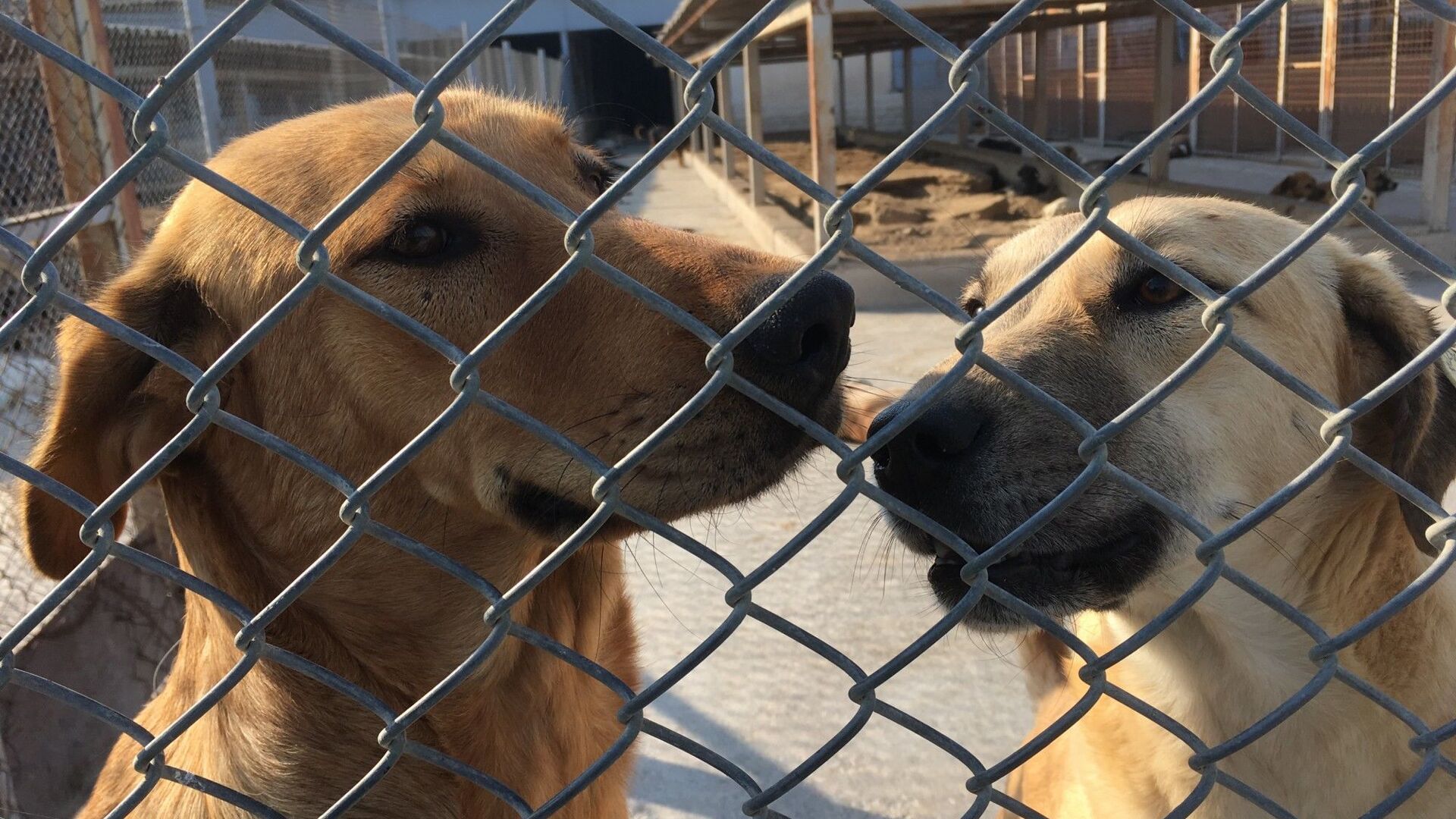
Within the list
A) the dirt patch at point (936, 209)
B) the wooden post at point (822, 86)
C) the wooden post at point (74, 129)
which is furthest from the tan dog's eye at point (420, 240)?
the wooden post at point (822, 86)

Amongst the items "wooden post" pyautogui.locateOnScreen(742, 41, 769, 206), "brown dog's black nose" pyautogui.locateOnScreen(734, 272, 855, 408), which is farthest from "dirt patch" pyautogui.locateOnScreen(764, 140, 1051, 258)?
"brown dog's black nose" pyautogui.locateOnScreen(734, 272, 855, 408)

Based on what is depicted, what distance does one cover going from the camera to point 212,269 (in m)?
1.87

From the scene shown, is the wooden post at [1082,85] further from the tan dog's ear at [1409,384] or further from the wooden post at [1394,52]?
the tan dog's ear at [1409,384]

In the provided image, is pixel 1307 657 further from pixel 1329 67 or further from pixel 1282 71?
pixel 1282 71

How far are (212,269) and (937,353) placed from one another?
5488 mm

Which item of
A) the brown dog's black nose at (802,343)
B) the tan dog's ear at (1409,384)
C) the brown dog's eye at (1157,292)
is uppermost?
the brown dog's black nose at (802,343)

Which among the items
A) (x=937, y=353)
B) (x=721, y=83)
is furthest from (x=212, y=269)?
(x=721, y=83)

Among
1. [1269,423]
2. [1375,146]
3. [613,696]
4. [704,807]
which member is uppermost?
[1375,146]

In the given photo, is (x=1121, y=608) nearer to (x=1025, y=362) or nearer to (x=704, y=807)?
(x=1025, y=362)

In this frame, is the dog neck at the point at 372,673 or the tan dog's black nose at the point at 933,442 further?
the tan dog's black nose at the point at 933,442

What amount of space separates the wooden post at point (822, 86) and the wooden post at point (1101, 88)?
584 inches

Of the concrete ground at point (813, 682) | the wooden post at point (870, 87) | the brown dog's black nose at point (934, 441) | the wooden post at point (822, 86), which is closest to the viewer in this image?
the brown dog's black nose at point (934, 441)

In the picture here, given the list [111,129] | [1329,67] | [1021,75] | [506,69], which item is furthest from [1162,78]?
[1021,75]

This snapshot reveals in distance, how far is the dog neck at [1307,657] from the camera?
2.02 metres
